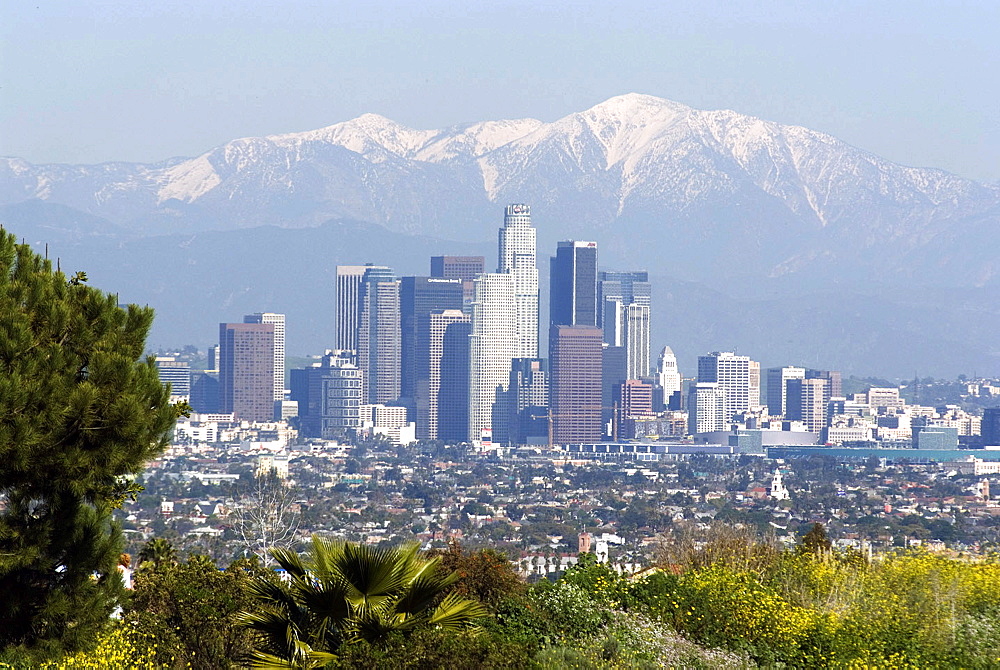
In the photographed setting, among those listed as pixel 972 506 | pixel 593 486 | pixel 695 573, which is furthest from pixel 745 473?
pixel 695 573

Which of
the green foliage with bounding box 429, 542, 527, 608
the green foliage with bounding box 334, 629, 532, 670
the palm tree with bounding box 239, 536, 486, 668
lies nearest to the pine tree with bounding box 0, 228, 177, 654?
the palm tree with bounding box 239, 536, 486, 668

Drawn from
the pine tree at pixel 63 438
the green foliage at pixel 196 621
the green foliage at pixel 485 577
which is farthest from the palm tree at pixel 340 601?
the green foliage at pixel 485 577

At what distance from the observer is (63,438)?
11.7 m

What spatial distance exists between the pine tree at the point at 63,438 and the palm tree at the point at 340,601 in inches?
56.7

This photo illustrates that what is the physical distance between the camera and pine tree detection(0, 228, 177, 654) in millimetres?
11445

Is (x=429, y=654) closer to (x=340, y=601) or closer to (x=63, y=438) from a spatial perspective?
(x=340, y=601)

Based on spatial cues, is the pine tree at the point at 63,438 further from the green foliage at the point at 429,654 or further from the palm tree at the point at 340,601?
the green foliage at the point at 429,654

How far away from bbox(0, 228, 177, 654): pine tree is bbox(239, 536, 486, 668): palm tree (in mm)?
1440

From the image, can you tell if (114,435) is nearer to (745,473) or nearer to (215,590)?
(215,590)

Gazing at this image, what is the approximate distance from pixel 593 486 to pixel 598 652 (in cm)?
14386

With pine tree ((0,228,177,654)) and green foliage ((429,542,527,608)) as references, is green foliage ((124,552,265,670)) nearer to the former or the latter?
pine tree ((0,228,177,654))

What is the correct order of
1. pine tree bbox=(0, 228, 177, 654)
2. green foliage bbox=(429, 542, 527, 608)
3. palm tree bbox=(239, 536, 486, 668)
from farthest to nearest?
green foliage bbox=(429, 542, 527, 608), palm tree bbox=(239, 536, 486, 668), pine tree bbox=(0, 228, 177, 654)

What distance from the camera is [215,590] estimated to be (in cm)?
1714

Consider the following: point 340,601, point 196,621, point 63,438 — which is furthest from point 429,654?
point 196,621
